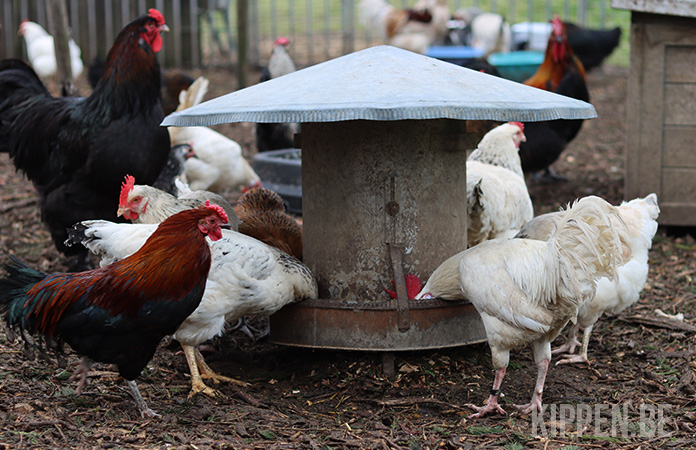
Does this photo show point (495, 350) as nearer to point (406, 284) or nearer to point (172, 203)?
point (406, 284)

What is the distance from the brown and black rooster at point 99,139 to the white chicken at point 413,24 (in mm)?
8048

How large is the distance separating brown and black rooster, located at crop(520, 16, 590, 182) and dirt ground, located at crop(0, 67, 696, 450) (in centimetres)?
296

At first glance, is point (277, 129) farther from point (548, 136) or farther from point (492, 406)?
point (492, 406)

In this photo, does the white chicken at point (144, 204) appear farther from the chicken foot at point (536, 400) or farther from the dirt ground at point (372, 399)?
the chicken foot at point (536, 400)

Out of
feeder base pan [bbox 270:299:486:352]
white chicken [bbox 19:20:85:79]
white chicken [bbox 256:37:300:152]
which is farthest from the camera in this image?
white chicken [bbox 19:20:85:79]

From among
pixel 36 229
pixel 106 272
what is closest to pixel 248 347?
pixel 106 272

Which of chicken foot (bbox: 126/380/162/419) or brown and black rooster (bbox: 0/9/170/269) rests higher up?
brown and black rooster (bbox: 0/9/170/269)

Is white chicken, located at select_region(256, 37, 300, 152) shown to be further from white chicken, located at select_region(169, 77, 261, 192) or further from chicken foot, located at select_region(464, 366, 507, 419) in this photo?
chicken foot, located at select_region(464, 366, 507, 419)

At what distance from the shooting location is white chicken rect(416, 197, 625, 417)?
3.51 meters

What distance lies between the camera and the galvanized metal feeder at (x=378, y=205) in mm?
3893

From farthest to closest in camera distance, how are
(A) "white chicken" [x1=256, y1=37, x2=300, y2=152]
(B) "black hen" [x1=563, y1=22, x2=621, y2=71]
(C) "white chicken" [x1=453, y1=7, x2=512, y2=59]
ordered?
(C) "white chicken" [x1=453, y1=7, x2=512, y2=59]
(B) "black hen" [x1=563, y1=22, x2=621, y2=71]
(A) "white chicken" [x1=256, y1=37, x2=300, y2=152]

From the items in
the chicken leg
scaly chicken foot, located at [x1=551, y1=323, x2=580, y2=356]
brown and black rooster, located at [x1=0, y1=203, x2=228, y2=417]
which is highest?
brown and black rooster, located at [x1=0, y1=203, x2=228, y2=417]

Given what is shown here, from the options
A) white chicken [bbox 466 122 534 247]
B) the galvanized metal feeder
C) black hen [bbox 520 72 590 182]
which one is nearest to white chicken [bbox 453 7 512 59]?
black hen [bbox 520 72 590 182]

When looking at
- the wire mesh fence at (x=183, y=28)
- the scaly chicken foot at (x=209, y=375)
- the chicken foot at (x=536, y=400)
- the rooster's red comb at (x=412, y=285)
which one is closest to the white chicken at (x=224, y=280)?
the scaly chicken foot at (x=209, y=375)
